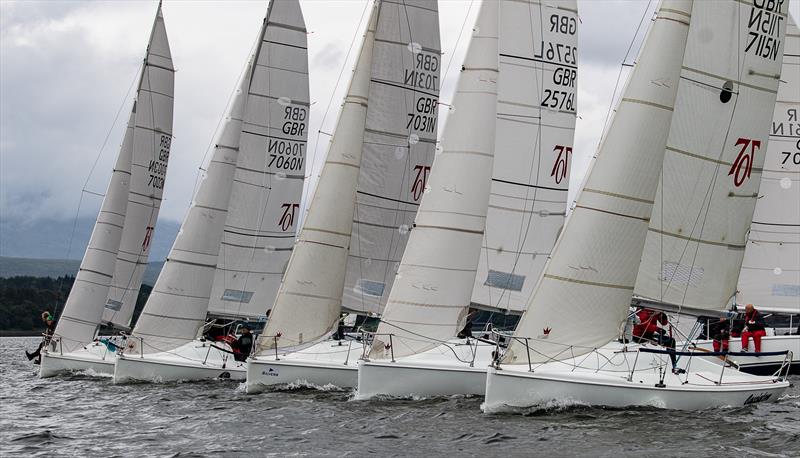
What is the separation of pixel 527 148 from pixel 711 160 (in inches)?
201

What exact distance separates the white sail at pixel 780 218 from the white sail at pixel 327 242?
34.9 feet

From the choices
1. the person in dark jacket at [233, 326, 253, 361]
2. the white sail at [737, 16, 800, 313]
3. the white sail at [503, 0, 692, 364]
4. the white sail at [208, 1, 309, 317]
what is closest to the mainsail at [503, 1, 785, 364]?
the white sail at [503, 0, 692, 364]

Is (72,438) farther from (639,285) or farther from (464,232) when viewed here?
(639,285)

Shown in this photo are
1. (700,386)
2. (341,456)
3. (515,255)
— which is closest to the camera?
(341,456)

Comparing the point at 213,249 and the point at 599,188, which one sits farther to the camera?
the point at 213,249

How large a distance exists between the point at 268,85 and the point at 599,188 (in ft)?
40.1

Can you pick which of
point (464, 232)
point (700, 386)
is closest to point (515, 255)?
point (464, 232)

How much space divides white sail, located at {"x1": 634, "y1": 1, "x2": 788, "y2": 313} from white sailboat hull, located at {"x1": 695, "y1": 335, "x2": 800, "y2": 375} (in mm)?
5069

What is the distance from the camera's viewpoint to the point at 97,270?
104 feet

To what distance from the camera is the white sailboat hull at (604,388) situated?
58.9 feet

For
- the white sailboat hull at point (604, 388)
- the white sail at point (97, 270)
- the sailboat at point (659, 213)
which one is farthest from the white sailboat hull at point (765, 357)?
the white sail at point (97, 270)

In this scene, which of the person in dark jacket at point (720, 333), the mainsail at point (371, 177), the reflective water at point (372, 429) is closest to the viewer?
the reflective water at point (372, 429)

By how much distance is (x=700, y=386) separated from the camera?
18.5 metres

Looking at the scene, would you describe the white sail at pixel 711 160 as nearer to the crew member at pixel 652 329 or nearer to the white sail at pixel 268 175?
the crew member at pixel 652 329
